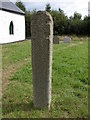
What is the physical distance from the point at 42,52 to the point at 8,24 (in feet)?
59.6

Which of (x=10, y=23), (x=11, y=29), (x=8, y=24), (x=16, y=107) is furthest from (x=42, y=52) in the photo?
(x=11, y=29)

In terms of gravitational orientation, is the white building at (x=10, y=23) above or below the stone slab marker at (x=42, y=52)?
above

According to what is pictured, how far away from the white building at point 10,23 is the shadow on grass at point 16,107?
15333 millimetres

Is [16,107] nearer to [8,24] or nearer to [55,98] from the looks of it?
[55,98]

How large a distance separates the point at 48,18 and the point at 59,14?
3239 cm

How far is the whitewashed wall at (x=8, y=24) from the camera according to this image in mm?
18934

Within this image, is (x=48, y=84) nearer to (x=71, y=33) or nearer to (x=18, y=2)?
(x=71, y=33)

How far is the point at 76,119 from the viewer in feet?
10.9

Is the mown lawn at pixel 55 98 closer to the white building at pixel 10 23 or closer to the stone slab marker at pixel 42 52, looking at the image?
the stone slab marker at pixel 42 52

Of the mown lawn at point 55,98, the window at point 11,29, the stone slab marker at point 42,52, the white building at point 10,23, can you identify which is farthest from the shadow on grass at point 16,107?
the window at point 11,29

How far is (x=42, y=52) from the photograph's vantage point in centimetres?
333

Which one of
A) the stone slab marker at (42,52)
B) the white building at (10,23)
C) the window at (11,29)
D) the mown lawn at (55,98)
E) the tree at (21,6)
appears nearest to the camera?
the stone slab marker at (42,52)

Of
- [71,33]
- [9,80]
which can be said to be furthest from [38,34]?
[71,33]

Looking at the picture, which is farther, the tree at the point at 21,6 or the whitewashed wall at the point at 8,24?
the tree at the point at 21,6
